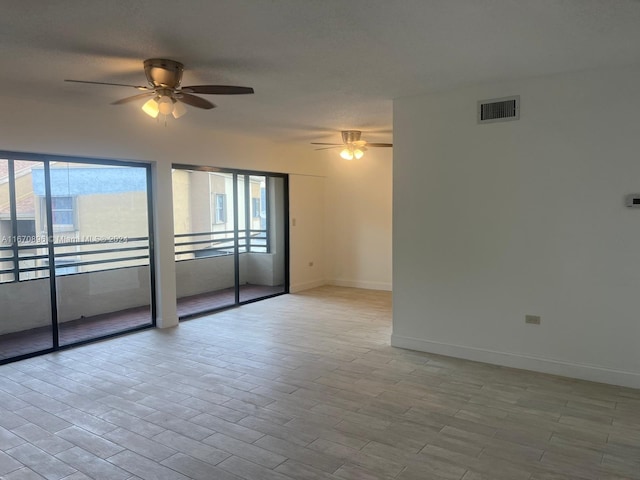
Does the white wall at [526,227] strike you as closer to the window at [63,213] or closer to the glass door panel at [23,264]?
the window at [63,213]

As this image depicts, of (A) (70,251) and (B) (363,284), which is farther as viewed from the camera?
(B) (363,284)

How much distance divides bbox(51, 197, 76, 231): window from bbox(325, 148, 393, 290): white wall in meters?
4.79

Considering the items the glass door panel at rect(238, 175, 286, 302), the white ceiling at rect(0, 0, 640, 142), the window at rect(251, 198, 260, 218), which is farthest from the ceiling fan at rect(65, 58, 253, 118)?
the window at rect(251, 198, 260, 218)

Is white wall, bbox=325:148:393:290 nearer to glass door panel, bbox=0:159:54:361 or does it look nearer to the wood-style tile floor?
the wood-style tile floor

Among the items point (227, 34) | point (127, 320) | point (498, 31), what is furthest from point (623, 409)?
point (127, 320)

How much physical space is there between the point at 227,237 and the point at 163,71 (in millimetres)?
3818

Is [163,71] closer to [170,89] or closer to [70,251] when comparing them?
[170,89]

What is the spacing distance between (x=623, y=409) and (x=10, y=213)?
19.2 ft

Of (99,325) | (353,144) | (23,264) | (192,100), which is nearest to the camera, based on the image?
(192,100)

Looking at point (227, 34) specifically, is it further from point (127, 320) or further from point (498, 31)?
point (127, 320)

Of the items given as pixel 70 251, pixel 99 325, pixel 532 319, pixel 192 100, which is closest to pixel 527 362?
pixel 532 319

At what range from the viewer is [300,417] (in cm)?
335

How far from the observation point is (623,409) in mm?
3418

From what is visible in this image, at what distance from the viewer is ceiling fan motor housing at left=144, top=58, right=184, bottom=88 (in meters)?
3.42
